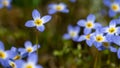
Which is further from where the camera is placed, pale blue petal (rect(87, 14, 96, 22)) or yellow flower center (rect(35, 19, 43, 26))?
pale blue petal (rect(87, 14, 96, 22))

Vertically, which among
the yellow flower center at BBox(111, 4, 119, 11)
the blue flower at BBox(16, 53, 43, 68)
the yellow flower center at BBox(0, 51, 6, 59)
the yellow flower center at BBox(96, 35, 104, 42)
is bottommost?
the blue flower at BBox(16, 53, 43, 68)

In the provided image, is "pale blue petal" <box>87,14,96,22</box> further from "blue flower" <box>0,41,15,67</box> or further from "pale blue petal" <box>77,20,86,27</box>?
"blue flower" <box>0,41,15,67</box>

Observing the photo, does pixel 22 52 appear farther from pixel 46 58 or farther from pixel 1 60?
pixel 46 58

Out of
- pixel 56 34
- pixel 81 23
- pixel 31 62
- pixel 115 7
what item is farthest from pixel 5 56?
pixel 115 7

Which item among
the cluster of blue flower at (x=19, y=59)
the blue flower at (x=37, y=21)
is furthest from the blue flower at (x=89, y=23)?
the cluster of blue flower at (x=19, y=59)

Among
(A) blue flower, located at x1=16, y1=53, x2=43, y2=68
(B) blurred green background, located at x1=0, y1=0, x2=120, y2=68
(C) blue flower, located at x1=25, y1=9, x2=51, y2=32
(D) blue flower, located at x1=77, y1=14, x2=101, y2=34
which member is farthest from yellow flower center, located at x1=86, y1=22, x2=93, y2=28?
(A) blue flower, located at x1=16, y1=53, x2=43, y2=68

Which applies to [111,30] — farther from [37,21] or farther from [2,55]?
[2,55]

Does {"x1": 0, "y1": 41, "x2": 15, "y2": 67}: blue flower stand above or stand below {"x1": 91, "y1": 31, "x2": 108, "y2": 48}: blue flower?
below

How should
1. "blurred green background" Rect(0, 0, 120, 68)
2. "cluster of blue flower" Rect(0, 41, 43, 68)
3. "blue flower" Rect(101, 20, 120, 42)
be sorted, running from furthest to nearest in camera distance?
"blurred green background" Rect(0, 0, 120, 68), "blue flower" Rect(101, 20, 120, 42), "cluster of blue flower" Rect(0, 41, 43, 68)
